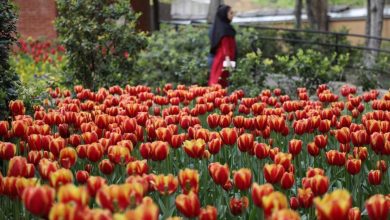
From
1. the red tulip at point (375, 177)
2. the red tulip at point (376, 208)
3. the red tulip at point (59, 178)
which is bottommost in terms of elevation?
the red tulip at point (375, 177)

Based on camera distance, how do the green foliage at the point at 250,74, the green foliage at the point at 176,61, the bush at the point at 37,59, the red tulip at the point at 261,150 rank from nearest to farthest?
the red tulip at the point at 261,150
the green foliage at the point at 250,74
the green foliage at the point at 176,61
the bush at the point at 37,59

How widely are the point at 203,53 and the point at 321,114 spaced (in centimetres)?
896

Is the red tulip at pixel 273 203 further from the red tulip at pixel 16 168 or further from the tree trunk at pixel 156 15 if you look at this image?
the tree trunk at pixel 156 15

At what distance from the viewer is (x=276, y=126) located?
419 cm

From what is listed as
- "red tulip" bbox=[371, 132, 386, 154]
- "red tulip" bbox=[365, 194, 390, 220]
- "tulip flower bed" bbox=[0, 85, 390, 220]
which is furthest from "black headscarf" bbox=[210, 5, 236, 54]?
"red tulip" bbox=[365, 194, 390, 220]

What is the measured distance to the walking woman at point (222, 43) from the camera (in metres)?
11.3

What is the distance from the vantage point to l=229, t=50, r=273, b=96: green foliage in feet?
34.9

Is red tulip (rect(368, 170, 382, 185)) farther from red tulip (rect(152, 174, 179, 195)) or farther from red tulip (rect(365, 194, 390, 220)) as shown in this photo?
red tulip (rect(152, 174, 179, 195))

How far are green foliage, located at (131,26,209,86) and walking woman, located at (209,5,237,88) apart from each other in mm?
793

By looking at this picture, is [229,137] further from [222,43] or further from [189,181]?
[222,43]

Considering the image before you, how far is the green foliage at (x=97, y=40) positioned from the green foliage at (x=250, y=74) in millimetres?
1880

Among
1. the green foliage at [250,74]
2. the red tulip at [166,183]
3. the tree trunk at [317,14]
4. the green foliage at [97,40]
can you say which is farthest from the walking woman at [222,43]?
the tree trunk at [317,14]

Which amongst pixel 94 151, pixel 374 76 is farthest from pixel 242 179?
pixel 374 76

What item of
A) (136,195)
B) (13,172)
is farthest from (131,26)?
(136,195)
